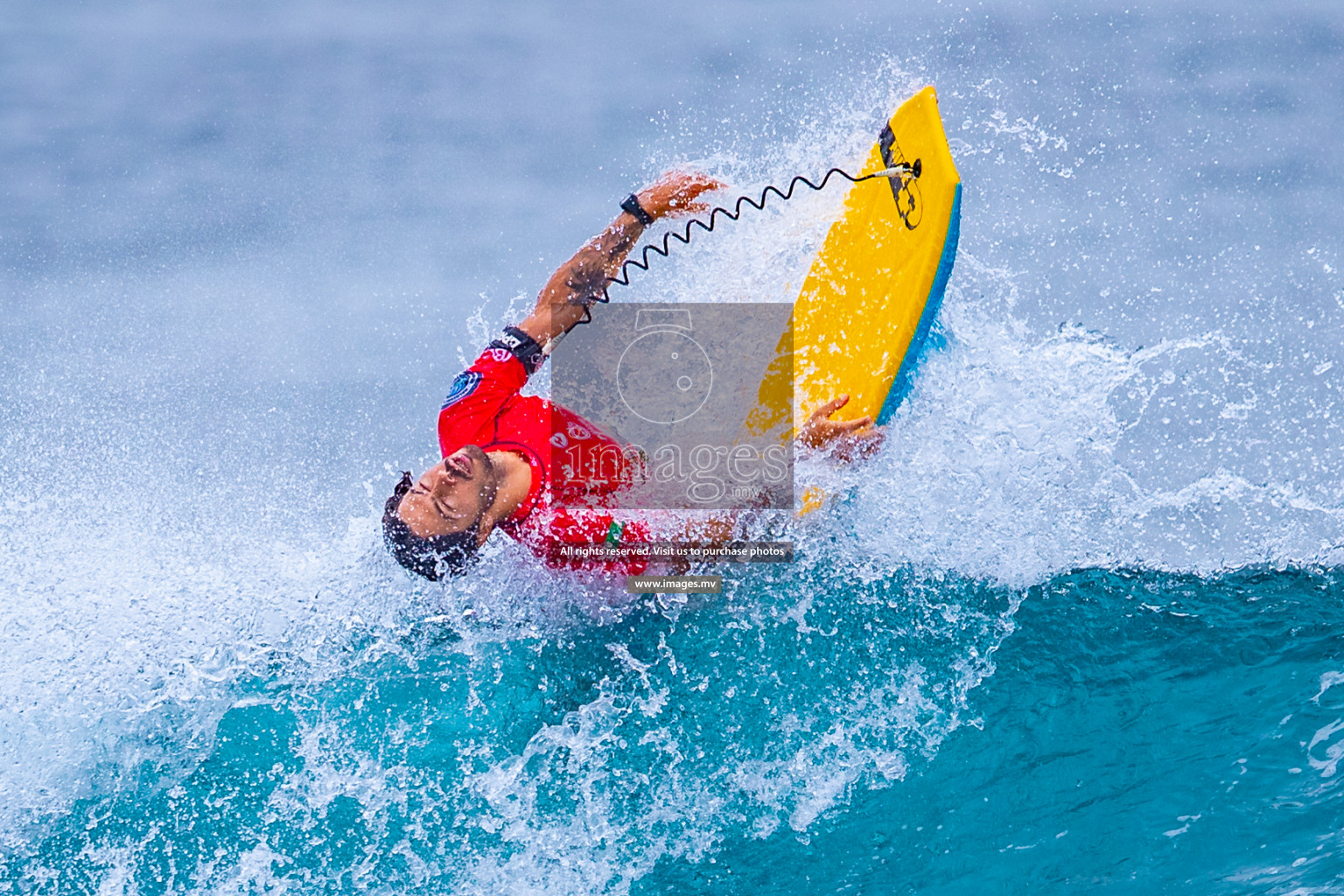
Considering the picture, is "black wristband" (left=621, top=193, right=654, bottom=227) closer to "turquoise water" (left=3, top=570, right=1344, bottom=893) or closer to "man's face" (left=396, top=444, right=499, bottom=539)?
"man's face" (left=396, top=444, right=499, bottom=539)

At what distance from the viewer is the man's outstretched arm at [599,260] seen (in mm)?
2711

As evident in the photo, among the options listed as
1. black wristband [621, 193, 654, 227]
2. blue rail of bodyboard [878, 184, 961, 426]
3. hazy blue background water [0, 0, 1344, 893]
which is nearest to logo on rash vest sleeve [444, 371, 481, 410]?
hazy blue background water [0, 0, 1344, 893]

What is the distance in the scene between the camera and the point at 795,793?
2436 millimetres

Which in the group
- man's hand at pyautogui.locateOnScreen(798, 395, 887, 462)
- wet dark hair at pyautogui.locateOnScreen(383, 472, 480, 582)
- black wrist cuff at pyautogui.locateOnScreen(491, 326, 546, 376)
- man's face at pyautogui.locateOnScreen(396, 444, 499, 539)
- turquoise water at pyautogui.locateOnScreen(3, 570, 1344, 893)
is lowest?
turquoise water at pyautogui.locateOnScreen(3, 570, 1344, 893)

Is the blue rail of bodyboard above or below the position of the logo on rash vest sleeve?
above

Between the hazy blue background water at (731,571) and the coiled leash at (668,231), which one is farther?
the coiled leash at (668,231)

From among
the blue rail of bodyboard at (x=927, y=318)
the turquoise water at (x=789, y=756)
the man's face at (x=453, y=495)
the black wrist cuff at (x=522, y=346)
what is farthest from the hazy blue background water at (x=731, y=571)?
the black wrist cuff at (x=522, y=346)

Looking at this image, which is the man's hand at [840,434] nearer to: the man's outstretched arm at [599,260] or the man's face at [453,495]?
the man's outstretched arm at [599,260]

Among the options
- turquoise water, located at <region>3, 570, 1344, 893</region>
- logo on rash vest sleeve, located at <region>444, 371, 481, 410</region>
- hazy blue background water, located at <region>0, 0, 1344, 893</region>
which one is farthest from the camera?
logo on rash vest sleeve, located at <region>444, 371, 481, 410</region>

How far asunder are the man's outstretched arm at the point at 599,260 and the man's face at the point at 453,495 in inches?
16.5

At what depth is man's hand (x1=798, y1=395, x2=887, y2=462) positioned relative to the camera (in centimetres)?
262

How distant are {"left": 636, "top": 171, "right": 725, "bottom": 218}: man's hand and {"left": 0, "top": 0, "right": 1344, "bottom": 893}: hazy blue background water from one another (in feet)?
0.21

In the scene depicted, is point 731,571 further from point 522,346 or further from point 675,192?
point 675,192

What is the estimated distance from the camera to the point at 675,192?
2709 millimetres
